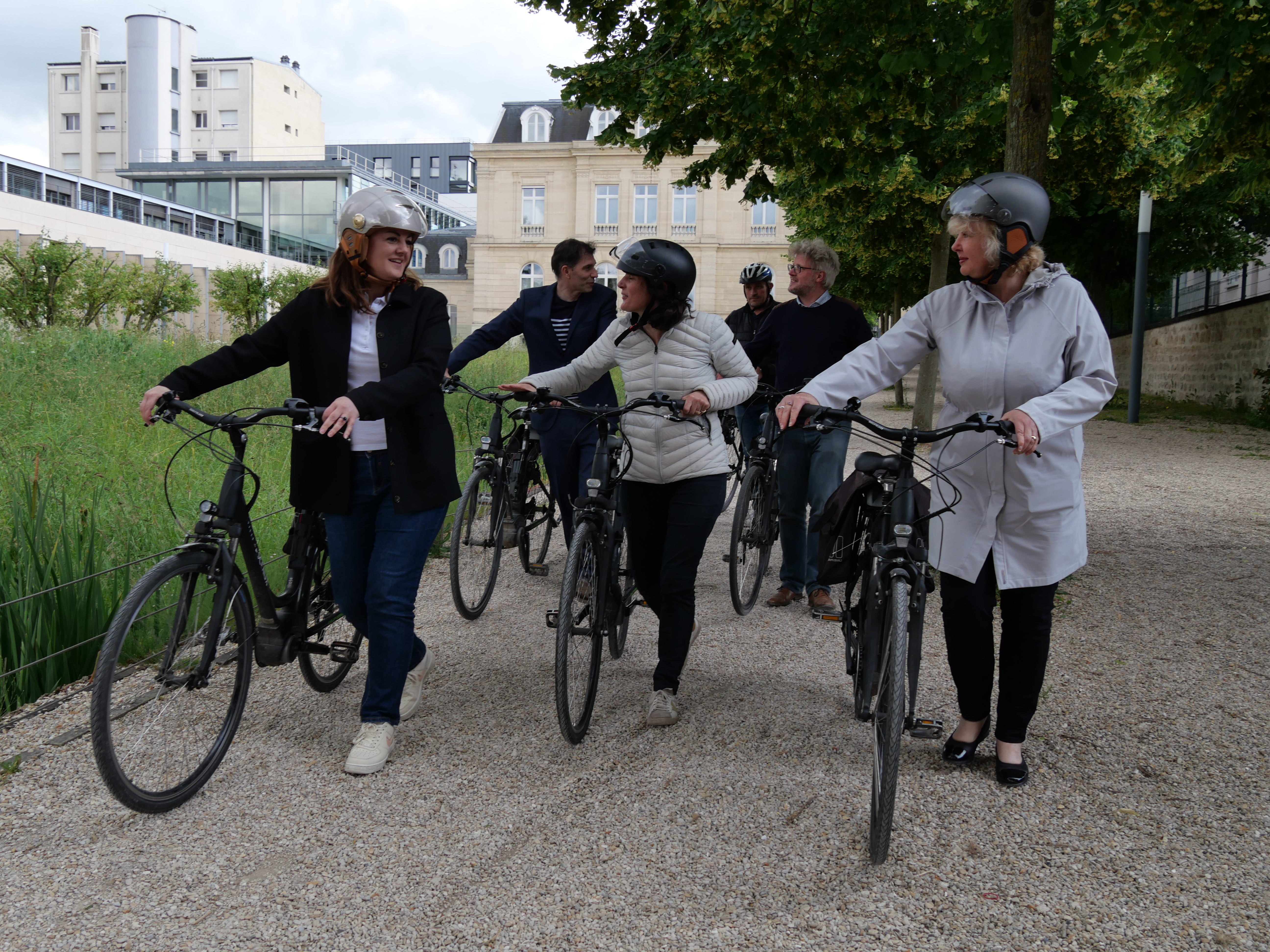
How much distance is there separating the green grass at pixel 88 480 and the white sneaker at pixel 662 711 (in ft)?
5.40

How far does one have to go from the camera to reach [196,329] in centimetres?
2500

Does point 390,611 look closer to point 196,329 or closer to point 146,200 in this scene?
point 196,329

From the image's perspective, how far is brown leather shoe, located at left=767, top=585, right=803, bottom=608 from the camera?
6828mm

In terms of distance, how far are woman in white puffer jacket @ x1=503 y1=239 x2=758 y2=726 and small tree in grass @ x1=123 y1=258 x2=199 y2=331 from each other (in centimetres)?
1869

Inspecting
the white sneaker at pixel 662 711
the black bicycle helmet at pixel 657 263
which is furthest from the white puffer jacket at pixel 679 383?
the white sneaker at pixel 662 711

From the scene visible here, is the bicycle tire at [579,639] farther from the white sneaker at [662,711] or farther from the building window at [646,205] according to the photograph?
the building window at [646,205]

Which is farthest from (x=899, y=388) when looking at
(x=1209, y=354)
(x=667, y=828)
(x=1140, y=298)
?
(x=667, y=828)

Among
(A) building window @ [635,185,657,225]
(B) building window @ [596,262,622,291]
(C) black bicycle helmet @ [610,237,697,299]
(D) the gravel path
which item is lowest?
(D) the gravel path

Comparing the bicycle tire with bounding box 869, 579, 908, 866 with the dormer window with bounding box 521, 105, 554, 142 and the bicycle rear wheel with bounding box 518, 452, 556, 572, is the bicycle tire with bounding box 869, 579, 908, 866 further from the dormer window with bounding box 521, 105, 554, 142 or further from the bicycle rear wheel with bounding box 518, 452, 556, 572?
the dormer window with bounding box 521, 105, 554, 142

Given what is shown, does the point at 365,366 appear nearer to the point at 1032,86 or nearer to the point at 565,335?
the point at 565,335

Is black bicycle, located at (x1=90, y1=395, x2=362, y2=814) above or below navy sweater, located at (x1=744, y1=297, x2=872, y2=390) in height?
below

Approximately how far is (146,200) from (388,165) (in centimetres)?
4914

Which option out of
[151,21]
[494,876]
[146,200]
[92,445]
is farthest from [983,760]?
[151,21]

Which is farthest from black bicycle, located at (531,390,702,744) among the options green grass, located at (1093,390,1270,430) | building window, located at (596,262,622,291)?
building window, located at (596,262,622,291)
